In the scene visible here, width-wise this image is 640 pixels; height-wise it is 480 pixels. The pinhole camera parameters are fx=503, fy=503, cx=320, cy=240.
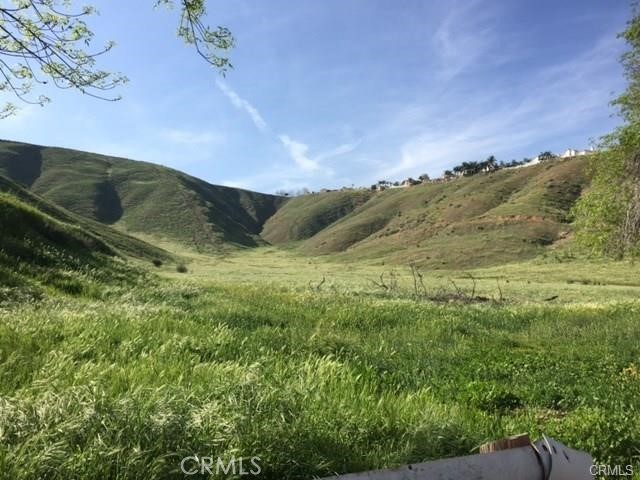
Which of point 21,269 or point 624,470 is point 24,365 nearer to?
point 624,470

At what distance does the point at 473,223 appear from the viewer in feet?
409

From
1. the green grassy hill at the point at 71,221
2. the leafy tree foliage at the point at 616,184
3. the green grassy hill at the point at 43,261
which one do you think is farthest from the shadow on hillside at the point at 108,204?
the leafy tree foliage at the point at 616,184

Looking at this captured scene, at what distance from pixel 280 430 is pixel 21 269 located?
1709 centimetres

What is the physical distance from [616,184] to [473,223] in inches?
4034

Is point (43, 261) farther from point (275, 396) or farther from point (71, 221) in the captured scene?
point (71, 221)

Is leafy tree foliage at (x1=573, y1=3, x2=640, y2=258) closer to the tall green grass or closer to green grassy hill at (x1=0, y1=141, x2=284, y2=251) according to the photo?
the tall green grass

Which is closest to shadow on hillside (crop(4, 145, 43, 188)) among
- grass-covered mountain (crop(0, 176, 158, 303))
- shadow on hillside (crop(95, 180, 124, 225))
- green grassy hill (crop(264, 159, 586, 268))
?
shadow on hillside (crop(95, 180, 124, 225))

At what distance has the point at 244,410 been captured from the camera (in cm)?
460

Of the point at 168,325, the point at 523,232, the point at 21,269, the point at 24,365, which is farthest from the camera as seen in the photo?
the point at 523,232

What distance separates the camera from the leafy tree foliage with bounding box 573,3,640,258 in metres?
23.0

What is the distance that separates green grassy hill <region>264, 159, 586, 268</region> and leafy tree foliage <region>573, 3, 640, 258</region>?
64615 millimetres

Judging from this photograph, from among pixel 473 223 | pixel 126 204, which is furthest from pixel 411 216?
pixel 126 204

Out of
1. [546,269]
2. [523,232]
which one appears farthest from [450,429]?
[523,232]

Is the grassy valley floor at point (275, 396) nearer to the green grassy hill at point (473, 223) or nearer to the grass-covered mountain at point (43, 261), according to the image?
the grass-covered mountain at point (43, 261)
